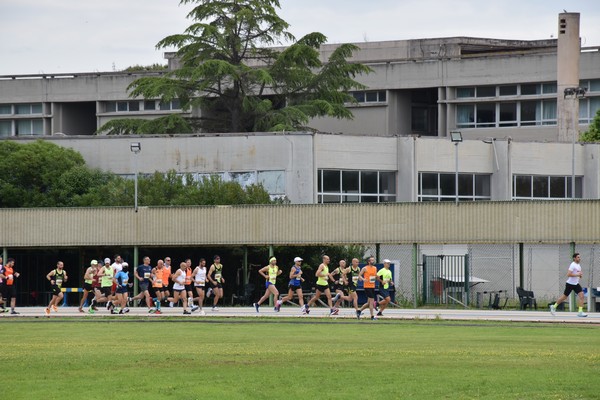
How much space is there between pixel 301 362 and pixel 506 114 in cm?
7256

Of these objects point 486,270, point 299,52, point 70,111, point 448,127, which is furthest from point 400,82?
point 486,270

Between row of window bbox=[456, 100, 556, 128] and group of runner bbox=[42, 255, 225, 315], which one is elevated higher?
row of window bbox=[456, 100, 556, 128]

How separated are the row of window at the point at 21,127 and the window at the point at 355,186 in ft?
132

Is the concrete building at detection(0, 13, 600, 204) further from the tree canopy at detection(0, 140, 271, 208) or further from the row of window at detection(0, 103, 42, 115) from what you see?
the tree canopy at detection(0, 140, 271, 208)

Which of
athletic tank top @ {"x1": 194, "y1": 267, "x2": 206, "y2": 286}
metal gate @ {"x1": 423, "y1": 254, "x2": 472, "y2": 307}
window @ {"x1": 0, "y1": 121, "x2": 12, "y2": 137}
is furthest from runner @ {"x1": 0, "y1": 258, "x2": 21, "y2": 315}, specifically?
window @ {"x1": 0, "y1": 121, "x2": 12, "y2": 137}

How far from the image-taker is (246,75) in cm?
7356

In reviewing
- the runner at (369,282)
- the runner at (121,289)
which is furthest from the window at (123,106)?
the runner at (369,282)

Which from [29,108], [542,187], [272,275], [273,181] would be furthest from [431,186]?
[29,108]

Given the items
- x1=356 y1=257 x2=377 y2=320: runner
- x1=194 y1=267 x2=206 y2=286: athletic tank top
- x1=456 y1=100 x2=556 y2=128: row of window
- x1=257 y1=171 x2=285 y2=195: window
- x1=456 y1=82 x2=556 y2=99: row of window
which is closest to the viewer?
x1=356 y1=257 x2=377 y2=320: runner

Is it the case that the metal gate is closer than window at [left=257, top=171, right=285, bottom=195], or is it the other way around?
the metal gate

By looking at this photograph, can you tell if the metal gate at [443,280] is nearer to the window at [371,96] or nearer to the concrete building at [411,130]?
the concrete building at [411,130]

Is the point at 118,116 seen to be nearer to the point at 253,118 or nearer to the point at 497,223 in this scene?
the point at 253,118

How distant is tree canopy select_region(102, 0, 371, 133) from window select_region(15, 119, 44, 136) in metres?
27.3

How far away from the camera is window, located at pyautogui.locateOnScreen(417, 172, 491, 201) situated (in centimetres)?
6900
